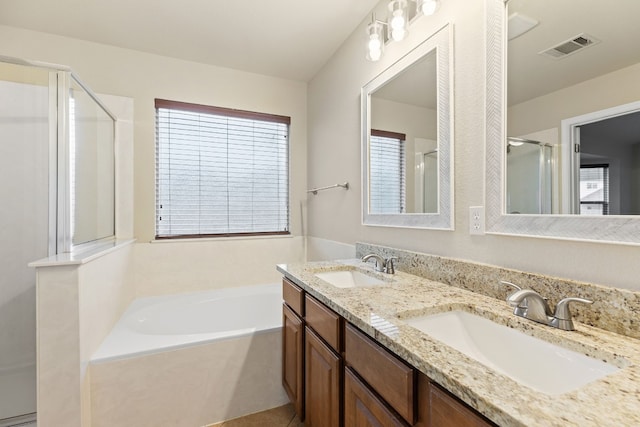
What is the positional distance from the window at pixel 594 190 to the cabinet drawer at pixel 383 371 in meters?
0.71

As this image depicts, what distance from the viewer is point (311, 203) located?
2885mm

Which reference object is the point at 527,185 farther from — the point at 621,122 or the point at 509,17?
the point at 509,17

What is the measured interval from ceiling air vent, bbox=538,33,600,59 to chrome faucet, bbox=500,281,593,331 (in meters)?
0.76

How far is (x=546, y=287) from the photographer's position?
3.00 ft

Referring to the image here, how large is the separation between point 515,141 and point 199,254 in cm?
243

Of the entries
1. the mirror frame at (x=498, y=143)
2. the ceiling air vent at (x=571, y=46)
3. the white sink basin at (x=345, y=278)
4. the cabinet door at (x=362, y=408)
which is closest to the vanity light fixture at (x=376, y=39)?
the mirror frame at (x=498, y=143)

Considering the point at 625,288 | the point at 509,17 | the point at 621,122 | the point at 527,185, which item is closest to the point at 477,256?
the point at 527,185

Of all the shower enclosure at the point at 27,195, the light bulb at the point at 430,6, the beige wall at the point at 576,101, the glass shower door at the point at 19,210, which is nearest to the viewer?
the beige wall at the point at 576,101

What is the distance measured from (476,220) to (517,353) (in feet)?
1.73

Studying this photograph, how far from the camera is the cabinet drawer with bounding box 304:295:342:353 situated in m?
1.07

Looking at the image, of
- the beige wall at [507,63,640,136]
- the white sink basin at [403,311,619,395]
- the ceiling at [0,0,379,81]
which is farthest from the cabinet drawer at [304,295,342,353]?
the ceiling at [0,0,379,81]

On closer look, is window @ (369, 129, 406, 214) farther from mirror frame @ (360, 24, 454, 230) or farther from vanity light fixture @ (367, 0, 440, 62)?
vanity light fixture @ (367, 0, 440, 62)

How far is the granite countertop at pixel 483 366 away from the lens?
18.4 inches

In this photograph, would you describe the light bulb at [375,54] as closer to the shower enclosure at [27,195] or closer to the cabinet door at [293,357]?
the cabinet door at [293,357]
